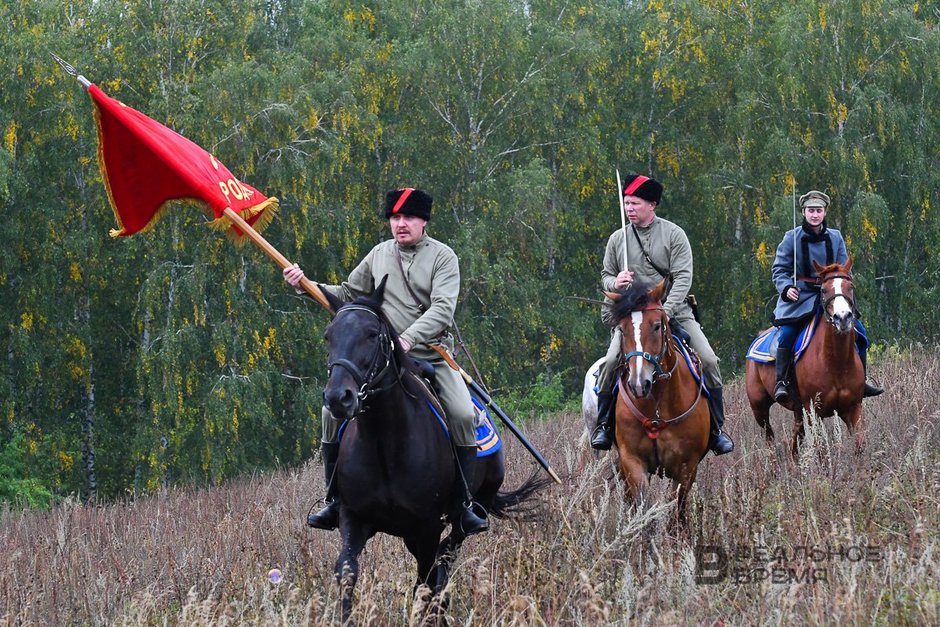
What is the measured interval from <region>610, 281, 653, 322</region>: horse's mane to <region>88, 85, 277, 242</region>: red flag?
228 centimetres

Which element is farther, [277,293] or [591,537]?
[277,293]

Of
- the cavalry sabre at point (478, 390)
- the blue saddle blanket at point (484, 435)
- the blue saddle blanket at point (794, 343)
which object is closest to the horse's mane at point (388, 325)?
the cavalry sabre at point (478, 390)

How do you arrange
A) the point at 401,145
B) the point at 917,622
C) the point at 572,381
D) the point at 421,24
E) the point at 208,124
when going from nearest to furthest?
the point at 917,622 → the point at 208,124 → the point at 401,145 → the point at 421,24 → the point at 572,381

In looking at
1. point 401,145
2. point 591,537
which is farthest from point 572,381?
point 591,537

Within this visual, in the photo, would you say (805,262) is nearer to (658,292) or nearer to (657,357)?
(658,292)

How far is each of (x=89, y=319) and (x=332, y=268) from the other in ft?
16.7

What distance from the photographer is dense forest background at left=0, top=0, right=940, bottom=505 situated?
23734 mm

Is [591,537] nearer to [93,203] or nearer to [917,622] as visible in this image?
[917,622]

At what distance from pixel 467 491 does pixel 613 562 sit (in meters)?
0.88

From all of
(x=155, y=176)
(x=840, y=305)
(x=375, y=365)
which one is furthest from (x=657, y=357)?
(x=155, y=176)

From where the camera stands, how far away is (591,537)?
6.62 m

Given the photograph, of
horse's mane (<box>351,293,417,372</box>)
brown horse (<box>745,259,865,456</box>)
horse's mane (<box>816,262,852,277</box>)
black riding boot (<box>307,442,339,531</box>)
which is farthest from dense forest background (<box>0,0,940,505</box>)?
horse's mane (<box>351,293,417,372</box>)

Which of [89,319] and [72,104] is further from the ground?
[72,104]

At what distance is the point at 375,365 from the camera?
6.15 meters
